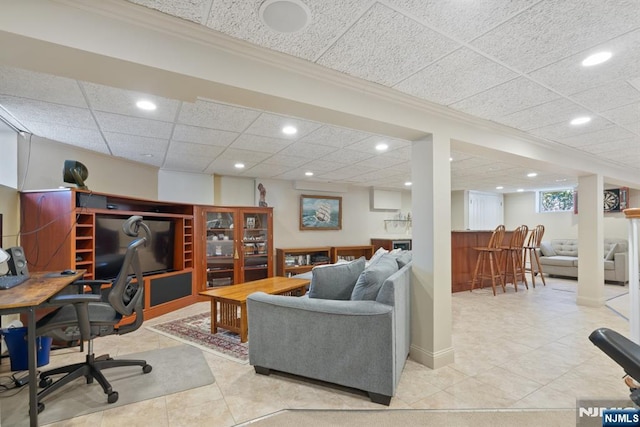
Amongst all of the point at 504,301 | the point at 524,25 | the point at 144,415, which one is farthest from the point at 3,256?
the point at 504,301

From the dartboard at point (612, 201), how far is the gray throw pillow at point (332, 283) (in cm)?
834

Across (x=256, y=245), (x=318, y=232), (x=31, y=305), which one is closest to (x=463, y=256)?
(x=318, y=232)

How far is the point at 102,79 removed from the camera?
1694 millimetres

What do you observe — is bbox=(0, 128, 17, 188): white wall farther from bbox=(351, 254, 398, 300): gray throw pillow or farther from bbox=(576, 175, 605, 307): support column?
bbox=(576, 175, 605, 307): support column

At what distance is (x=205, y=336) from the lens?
3.39 meters

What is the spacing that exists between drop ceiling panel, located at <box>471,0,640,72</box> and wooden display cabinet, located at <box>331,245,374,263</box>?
5.45 metres

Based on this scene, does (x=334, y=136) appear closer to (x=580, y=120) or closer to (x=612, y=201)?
(x=580, y=120)

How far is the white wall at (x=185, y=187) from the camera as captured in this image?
207 inches

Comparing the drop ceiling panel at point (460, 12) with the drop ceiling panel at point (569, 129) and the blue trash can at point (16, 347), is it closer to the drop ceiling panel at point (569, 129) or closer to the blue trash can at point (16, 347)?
the drop ceiling panel at point (569, 129)

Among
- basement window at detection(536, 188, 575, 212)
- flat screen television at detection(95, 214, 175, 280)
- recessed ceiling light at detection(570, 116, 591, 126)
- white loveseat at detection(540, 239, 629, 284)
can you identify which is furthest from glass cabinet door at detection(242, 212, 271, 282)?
basement window at detection(536, 188, 575, 212)

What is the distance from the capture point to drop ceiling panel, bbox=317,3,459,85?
5.15ft

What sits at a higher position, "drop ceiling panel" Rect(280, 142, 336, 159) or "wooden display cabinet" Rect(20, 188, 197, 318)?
"drop ceiling panel" Rect(280, 142, 336, 159)

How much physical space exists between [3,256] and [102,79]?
147 cm

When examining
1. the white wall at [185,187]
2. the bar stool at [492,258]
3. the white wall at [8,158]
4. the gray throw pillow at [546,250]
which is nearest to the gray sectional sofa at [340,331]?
the white wall at [8,158]
